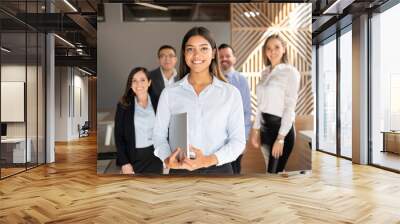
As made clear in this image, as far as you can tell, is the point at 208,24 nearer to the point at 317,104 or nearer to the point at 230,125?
the point at 230,125

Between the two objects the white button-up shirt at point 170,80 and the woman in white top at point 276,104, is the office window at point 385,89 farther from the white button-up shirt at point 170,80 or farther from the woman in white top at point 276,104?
the white button-up shirt at point 170,80

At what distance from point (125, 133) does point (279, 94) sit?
8.21 ft

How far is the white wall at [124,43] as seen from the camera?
612cm

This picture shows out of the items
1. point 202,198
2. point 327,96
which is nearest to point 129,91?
point 202,198

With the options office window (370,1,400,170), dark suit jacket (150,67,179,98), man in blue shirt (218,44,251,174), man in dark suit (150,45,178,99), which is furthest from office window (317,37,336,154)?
dark suit jacket (150,67,179,98)

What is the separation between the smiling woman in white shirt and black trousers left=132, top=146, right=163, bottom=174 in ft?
0.50

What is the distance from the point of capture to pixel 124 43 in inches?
243

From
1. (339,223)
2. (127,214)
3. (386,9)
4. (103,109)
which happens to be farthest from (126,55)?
(386,9)

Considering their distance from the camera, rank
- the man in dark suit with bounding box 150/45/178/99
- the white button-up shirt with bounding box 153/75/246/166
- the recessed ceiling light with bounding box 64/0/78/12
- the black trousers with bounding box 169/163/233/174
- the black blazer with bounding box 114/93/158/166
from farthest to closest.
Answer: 1. the recessed ceiling light with bounding box 64/0/78/12
2. the black blazer with bounding box 114/93/158/166
3. the man in dark suit with bounding box 150/45/178/99
4. the black trousers with bounding box 169/163/233/174
5. the white button-up shirt with bounding box 153/75/246/166

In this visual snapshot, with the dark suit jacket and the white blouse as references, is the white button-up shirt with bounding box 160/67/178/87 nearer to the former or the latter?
the dark suit jacket

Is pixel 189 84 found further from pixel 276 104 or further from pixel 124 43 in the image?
pixel 276 104

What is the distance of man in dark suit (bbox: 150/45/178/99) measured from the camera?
6020 mm

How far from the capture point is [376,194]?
514cm

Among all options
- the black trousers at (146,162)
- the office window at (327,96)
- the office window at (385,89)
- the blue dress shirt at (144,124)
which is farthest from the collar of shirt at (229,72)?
the office window at (327,96)
